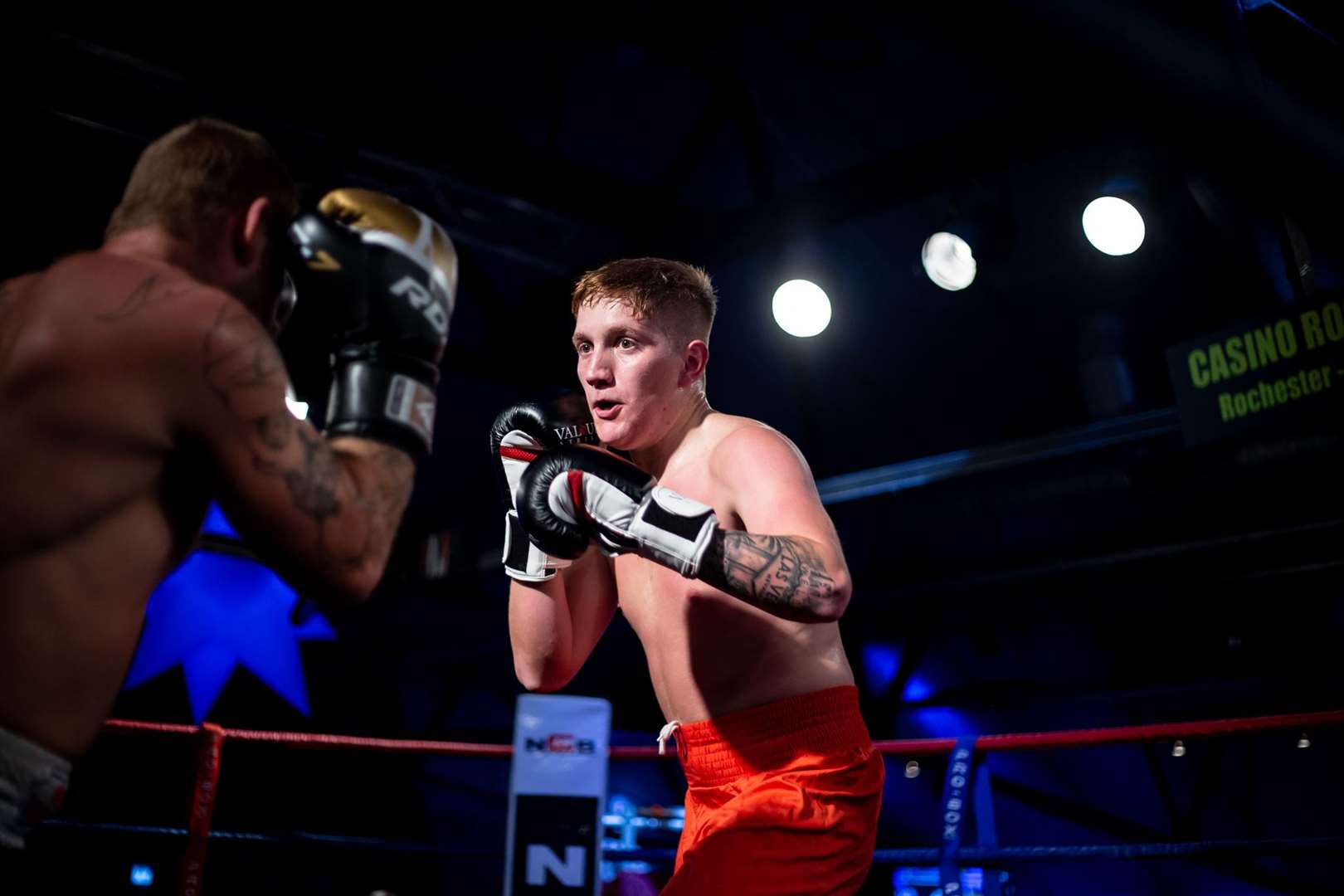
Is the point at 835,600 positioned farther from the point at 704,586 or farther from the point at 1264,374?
the point at 1264,374

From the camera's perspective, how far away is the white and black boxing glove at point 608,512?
58.7 inches

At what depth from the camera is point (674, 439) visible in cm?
194

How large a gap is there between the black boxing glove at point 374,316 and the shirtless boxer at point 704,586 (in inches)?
13.6

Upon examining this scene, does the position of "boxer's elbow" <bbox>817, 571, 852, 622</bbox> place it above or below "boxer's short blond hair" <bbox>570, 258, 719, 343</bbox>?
below

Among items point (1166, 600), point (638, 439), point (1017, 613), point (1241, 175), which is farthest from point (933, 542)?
point (638, 439)

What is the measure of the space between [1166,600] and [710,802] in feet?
18.4

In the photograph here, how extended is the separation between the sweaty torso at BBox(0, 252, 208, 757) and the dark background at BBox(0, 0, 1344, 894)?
1881 mm

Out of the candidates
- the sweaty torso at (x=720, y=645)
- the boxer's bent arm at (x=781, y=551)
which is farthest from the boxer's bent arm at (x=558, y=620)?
the boxer's bent arm at (x=781, y=551)

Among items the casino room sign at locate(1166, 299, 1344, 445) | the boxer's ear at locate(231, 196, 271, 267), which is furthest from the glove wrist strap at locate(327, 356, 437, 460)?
the casino room sign at locate(1166, 299, 1344, 445)

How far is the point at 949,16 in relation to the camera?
315 centimetres

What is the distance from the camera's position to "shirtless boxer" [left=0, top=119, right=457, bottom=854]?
1043mm

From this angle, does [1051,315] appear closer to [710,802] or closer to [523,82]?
[523,82]

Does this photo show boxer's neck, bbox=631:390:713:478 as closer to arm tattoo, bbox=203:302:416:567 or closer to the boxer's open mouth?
the boxer's open mouth

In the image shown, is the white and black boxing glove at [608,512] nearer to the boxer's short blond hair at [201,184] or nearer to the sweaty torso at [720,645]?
the sweaty torso at [720,645]
